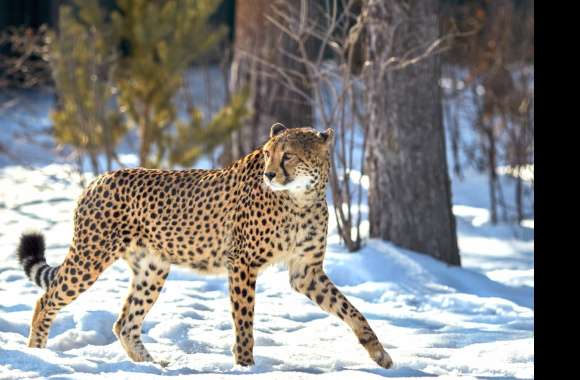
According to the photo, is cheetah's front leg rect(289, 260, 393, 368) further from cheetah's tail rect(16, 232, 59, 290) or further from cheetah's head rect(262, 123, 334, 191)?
cheetah's tail rect(16, 232, 59, 290)

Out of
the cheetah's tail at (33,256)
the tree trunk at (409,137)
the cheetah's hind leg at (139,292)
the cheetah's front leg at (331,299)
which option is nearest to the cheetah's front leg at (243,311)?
the cheetah's front leg at (331,299)

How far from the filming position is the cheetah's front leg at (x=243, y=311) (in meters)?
4.87

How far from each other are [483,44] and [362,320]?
8208 mm

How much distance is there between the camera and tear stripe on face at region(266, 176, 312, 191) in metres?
4.62

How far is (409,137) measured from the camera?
776 cm

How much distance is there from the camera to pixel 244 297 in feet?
16.0

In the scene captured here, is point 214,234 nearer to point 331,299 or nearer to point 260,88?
point 331,299

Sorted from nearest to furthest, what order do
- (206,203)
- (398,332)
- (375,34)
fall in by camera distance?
(206,203)
(398,332)
(375,34)

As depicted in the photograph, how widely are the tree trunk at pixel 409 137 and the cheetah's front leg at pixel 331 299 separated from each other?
2.85m

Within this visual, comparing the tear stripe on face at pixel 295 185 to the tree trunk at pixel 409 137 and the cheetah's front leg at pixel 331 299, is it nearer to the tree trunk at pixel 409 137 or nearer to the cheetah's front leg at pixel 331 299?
the cheetah's front leg at pixel 331 299

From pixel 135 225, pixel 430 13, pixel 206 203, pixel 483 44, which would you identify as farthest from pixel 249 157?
pixel 483 44

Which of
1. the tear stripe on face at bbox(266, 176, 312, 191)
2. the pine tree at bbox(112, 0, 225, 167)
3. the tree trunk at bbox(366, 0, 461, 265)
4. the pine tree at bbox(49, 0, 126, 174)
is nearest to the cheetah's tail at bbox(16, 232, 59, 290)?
Result: the tear stripe on face at bbox(266, 176, 312, 191)
